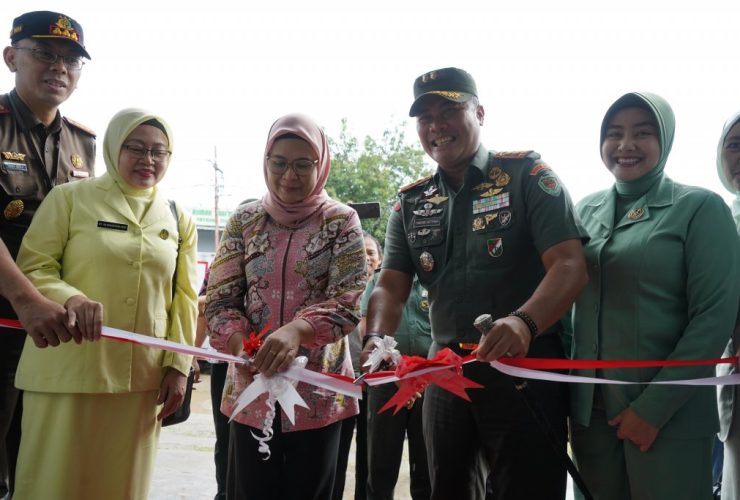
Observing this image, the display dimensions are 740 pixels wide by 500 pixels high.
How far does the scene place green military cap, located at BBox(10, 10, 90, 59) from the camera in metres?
2.93

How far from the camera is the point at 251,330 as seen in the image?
2.45 metres

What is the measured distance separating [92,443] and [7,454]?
2.78 feet

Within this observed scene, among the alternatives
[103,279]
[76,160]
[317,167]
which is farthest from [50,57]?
[317,167]

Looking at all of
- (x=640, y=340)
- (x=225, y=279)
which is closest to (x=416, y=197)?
(x=225, y=279)

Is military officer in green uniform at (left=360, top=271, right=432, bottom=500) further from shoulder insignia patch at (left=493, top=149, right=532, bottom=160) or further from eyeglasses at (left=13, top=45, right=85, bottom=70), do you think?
eyeglasses at (left=13, top=45, right=85, bottom=70)

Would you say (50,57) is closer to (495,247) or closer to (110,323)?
(110,323)

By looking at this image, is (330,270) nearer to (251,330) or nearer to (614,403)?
(251,330)

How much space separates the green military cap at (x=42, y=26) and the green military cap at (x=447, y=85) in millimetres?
1872

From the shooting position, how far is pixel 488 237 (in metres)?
2.36

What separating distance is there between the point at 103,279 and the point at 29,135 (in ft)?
3.47

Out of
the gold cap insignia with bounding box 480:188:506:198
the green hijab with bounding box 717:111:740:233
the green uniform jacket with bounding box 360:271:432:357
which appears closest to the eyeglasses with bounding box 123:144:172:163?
the gold cap insignia with bounding box 480:188:506:198

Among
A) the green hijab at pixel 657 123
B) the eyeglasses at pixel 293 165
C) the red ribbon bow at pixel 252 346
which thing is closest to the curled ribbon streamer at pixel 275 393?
the red ribbon bow at pixel 252 346

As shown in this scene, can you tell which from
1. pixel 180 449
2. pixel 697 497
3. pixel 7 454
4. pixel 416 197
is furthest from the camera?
pixel 180 449

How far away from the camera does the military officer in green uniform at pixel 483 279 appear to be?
2176 millimetres
